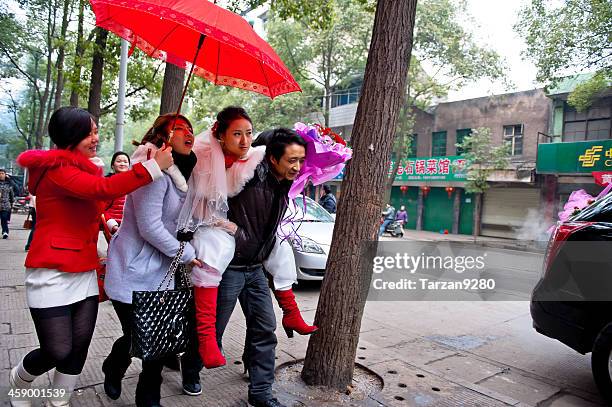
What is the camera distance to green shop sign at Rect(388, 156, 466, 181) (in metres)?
21.8

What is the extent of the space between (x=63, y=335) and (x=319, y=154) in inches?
68.4

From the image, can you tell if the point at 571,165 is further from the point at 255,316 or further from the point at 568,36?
the point at 255,316

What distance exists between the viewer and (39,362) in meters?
2.42

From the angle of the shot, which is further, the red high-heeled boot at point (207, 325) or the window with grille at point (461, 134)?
the window with grille at point (461, 134)

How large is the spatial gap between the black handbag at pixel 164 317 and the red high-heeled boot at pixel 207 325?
85mm

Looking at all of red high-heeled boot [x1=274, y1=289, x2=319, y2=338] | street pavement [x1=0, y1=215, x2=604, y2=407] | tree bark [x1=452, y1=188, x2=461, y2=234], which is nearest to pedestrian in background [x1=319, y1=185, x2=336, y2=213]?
street pavement [x1=0, y1=215, x2=604, y2=407]

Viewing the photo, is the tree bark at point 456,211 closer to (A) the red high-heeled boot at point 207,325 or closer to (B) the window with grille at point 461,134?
(B) the window with grille at point 461,134

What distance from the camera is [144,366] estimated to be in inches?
101

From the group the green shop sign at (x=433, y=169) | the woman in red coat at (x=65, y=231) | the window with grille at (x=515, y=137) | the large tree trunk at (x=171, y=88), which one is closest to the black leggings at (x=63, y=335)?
the woman in red coat at (x=65, y=231)

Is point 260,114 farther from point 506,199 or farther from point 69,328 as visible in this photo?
point 69,328

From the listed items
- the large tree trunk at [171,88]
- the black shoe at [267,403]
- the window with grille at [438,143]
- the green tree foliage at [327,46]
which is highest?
the green tree foliage at [327,46]

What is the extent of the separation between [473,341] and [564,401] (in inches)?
56.4

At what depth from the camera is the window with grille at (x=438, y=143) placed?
2372 centimetres

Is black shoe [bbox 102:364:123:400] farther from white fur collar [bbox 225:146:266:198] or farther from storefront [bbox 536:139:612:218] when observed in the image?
storefront [bbox 536:139:612:218]
